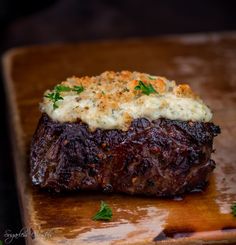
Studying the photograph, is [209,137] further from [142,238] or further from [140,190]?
[142,238]

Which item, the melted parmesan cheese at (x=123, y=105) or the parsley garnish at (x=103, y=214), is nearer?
the parsley garnish at (x=103, y=214)

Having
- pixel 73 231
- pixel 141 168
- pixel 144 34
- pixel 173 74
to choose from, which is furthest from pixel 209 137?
pixel 144 34

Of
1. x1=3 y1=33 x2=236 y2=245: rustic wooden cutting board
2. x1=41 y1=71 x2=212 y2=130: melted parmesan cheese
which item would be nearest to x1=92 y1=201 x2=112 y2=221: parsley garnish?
x1=3 y1=33 x2=236 y2=245: rustic wooden cutting board

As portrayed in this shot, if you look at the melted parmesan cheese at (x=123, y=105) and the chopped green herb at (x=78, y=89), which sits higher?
Result: the chopped green herb at (x=78, y=89)

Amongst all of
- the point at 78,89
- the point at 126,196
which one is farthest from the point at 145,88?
the point at 126,196

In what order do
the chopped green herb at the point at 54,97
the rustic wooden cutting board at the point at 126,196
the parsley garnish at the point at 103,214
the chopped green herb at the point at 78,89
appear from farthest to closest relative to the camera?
the chopped green herb at the point at 78,89
the chopped green herb at the point at 54,97
the parsley garnish at the point at 103,214
the rustic wooden cutting board at the point at 126,196

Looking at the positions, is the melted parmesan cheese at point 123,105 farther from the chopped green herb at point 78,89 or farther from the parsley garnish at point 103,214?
the parsley garnish at point 103,214

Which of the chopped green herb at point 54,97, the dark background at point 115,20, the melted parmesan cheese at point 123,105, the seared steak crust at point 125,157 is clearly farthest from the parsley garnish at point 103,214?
the dark background at point 115,20

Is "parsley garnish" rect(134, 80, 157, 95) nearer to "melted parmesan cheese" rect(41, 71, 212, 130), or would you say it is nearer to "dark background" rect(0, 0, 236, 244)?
"melted parmesan cheese" rect(41, 71, 212, 130)
